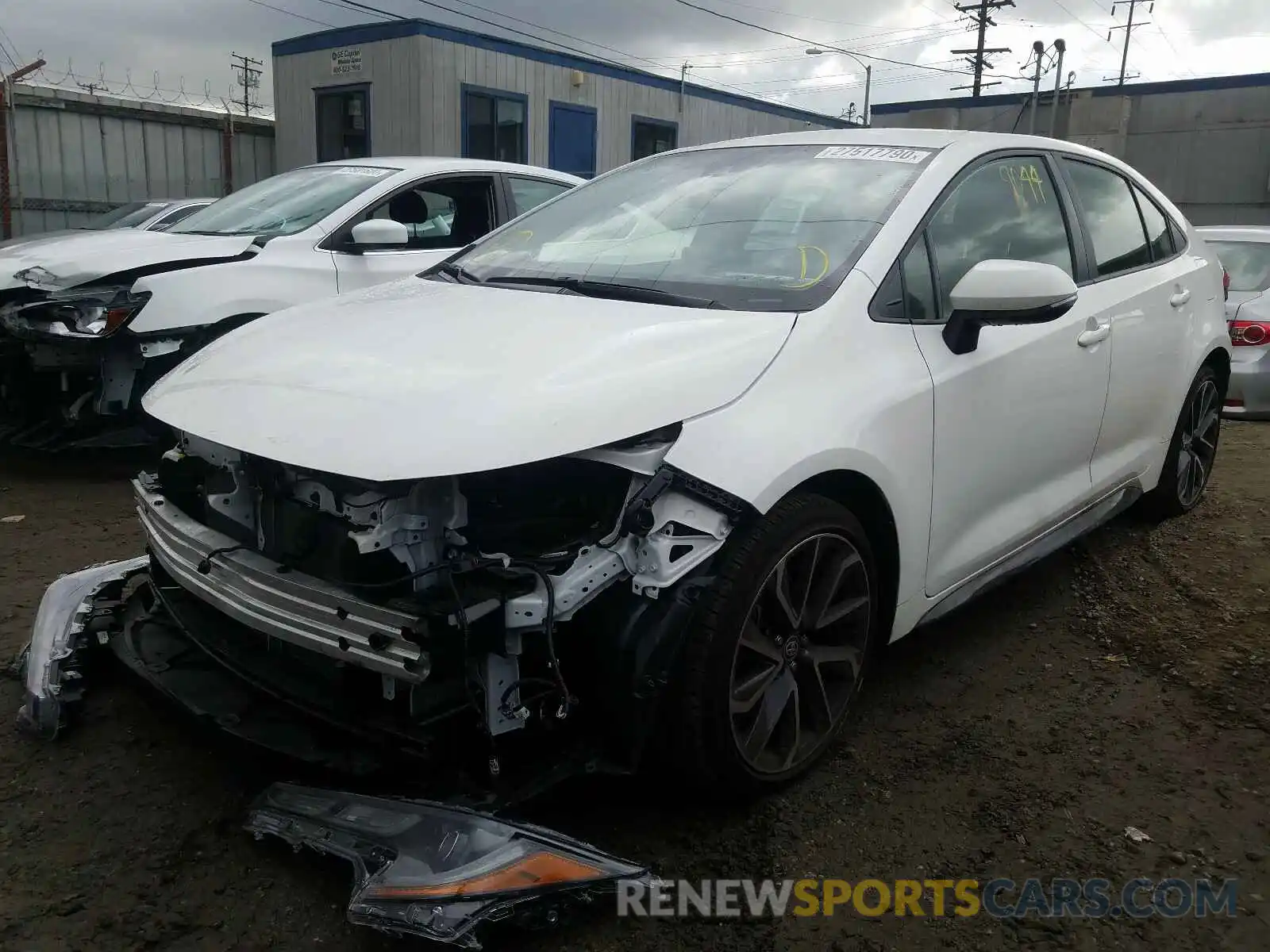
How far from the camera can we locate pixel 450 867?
1.98 m

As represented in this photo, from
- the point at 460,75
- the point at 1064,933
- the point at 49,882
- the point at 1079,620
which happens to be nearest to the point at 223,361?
the point at 49,882

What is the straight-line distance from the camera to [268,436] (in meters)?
2.25

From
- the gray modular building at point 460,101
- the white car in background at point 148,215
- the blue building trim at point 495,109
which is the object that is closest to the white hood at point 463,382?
the white car in background at point 148,215

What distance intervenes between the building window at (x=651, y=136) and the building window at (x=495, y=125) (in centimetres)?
241

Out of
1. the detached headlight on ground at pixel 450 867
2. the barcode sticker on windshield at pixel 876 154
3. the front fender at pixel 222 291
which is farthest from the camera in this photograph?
the front fender at pixel 222 291

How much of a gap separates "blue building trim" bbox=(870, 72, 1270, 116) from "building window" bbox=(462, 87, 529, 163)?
2132 cm

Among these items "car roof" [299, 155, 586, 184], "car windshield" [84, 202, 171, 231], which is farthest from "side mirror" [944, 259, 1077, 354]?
"car windshield" [84, 202, 171, 231]

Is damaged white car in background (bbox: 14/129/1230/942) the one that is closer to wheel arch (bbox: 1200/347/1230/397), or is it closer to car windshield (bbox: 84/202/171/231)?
wheel arch (bbox: 1200/347/1230/397)

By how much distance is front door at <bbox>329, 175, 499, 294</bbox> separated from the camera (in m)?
5.69

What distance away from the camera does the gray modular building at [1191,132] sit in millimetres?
27875

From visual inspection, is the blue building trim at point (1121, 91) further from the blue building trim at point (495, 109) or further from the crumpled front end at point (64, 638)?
the crumpled front end at point (64, 638)

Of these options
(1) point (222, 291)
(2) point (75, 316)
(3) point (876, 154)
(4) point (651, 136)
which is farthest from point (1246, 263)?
(4) point (651, 136)

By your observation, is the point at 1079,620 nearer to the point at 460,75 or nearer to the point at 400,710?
the point at 400,710

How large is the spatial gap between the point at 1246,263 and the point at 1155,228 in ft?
15.2
